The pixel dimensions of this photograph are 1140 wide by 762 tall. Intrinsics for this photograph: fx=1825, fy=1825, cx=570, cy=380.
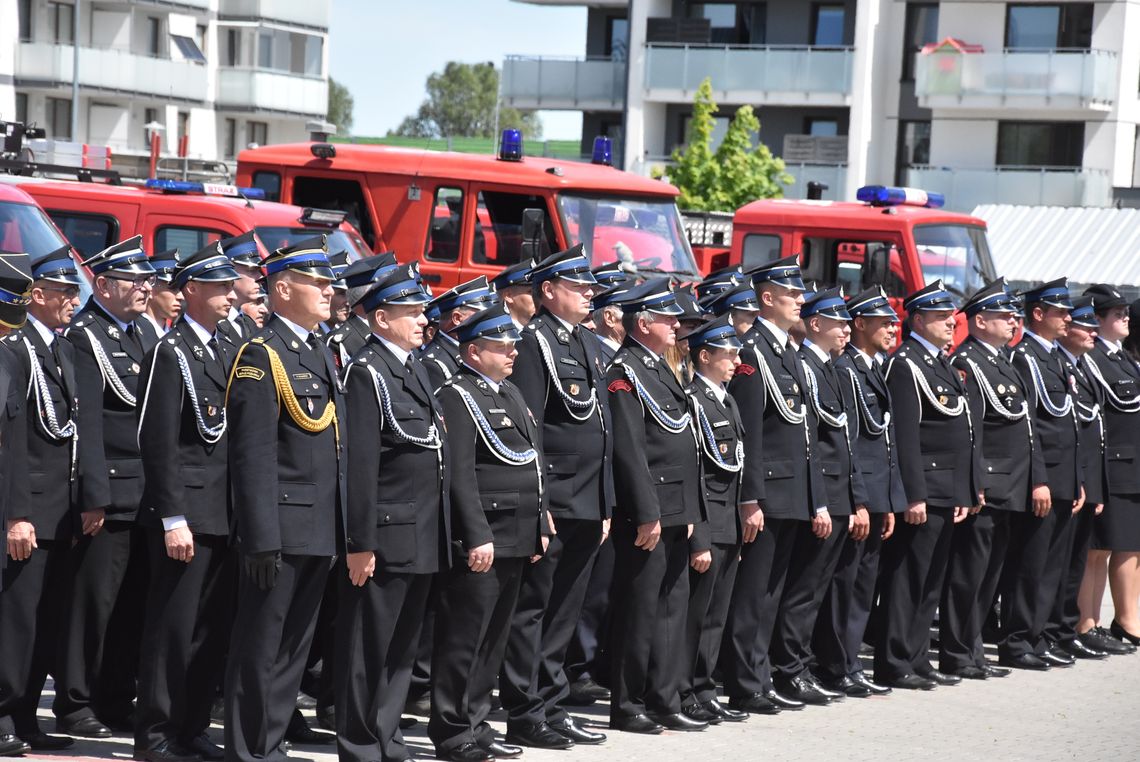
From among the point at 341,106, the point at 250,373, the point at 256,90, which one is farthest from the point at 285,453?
the point at 341,106

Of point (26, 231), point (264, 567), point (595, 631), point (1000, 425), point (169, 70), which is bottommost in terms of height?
point (595, 631)

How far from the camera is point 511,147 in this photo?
16031mm

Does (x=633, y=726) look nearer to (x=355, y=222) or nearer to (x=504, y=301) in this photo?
(x=504, y=301)

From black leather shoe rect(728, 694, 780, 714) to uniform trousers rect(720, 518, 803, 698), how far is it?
0.02 metres

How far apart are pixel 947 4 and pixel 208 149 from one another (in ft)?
82.8

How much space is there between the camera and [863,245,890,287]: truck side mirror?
16859 millimetres

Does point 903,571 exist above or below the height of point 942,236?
below

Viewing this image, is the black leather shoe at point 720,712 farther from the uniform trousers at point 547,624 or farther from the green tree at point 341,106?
the green tree at point 341,106

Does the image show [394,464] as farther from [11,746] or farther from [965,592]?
[965,592]

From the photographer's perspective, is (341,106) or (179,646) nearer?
(179,646)

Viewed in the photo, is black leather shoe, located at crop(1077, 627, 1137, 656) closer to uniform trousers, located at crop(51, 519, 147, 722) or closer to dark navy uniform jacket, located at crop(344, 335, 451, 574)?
dark navy uniform jacket, located at crop(344, 335, 451, 574)

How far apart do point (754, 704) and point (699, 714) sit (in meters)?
0.55

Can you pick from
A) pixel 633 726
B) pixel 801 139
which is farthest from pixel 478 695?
pixel 801 139

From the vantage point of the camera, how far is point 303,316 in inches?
289
